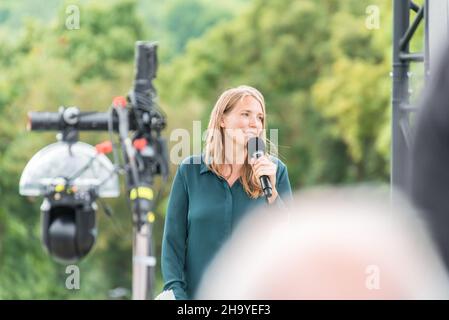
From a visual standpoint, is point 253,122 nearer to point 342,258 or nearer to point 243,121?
point 243,121

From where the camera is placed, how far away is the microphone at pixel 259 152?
5.83ft

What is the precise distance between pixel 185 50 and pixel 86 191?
2349cm

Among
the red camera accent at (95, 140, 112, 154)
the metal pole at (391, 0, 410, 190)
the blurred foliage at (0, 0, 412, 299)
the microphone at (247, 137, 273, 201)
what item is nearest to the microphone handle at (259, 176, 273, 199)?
the microphone at (247, 137, 273, 201)

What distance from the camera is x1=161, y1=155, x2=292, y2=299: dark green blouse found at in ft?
5.98

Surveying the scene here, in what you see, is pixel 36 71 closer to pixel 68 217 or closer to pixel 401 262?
pixel 68 217

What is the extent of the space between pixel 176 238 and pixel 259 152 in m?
0.19

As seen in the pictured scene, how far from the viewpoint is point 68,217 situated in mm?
4871

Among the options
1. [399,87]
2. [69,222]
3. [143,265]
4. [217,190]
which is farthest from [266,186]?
[69,222]

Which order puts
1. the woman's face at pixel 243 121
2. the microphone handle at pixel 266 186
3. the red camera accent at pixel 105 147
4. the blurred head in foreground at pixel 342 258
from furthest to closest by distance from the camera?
the red camera accent at pixel 105 147 < the woman's face at pixel 243 121 < the microphone handle at pixel 266 186 < the blurred head in foreground at pixel 342 258

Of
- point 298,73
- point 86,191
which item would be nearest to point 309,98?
point 298,73

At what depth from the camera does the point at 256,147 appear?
5.98 feet

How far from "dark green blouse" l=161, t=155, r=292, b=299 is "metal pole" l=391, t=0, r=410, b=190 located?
1621 mm

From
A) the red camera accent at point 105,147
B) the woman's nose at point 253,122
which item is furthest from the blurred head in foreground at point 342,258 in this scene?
the red camera accent at point 105,147

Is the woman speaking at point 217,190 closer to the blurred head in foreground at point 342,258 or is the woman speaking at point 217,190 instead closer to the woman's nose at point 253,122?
the woman's nose at point 253,122
